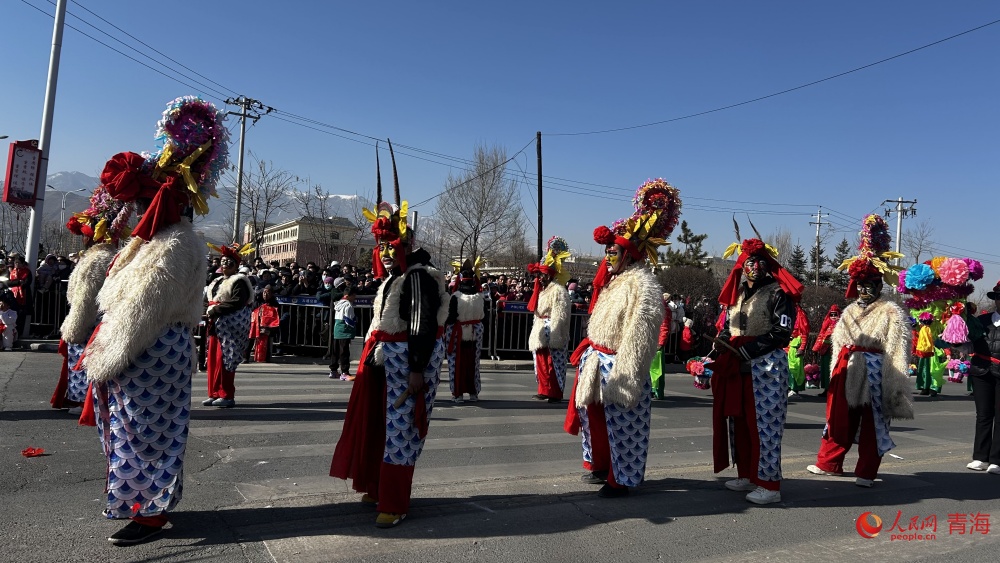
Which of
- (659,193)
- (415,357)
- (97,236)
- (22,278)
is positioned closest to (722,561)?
(415,357)

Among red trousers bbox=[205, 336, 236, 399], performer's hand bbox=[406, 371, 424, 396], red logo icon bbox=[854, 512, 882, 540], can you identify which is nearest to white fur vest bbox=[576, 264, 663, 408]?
performer's hand bbox=[406, 371, 424, 396]

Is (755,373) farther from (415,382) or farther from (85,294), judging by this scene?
(85,294)

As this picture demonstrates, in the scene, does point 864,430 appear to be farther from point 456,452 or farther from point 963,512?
point 456,452

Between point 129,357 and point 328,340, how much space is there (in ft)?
37.4

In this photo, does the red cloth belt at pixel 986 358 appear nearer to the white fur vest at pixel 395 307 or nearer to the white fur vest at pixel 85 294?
the white fur vest at pixel 395 307

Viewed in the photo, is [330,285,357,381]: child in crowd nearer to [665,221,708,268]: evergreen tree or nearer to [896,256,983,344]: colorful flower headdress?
[896,256,983,344]: colorful flower headdress

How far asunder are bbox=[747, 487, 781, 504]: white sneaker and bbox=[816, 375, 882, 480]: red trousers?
53.2 inches

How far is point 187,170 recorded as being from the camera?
4.23 meters

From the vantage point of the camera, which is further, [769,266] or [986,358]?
[986,358]

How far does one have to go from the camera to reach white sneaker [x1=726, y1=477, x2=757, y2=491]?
5793 millimetres

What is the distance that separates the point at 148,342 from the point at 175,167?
114 centimetres

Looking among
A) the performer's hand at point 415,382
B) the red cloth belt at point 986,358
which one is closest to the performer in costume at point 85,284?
the performer's hand at point 415,382

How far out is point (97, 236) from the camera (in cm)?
689

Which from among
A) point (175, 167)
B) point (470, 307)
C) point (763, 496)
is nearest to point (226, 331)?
point (470, 307)
